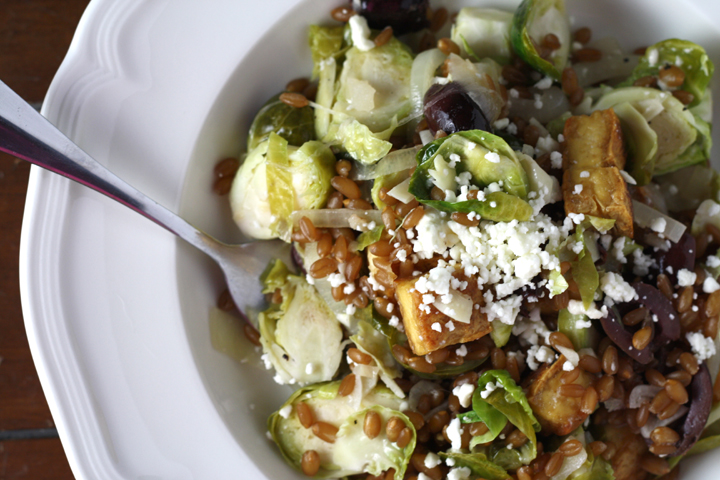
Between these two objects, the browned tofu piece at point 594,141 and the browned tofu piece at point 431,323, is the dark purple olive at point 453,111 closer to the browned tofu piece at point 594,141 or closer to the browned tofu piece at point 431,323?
the browned tofu piece at point 594,141

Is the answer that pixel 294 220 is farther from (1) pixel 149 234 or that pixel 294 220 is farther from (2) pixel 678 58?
(2) pixel 678 58

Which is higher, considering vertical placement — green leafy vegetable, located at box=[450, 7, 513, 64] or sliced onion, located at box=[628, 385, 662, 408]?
green leafy vegetable, located at box=[450, 7, 513, 64]

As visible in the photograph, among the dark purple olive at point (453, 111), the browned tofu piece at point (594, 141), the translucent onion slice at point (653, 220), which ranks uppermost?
the dark purple olive at point (453, 111)

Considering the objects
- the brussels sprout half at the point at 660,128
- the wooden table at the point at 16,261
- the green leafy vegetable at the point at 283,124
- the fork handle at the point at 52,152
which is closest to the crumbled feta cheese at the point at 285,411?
the fork handle at the point at 52,152

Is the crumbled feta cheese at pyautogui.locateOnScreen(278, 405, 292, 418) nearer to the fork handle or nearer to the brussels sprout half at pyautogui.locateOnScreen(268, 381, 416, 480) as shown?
the brussels sprout half at pyautogui.locateOnScreen(268, 381, 416, 480)

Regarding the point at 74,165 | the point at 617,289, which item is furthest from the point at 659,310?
the point at 74,165

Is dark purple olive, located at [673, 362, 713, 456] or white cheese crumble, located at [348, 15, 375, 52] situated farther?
white cheese crumble, located at [348, 15, 375, 52]

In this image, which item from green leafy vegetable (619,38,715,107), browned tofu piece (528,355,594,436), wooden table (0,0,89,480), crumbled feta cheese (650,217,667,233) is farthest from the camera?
wooden table (0,0,89,480)

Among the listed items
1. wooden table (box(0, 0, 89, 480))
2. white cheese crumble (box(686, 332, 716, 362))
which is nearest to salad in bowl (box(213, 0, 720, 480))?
white cheese crumble (box(686, 332, 716, 362))
